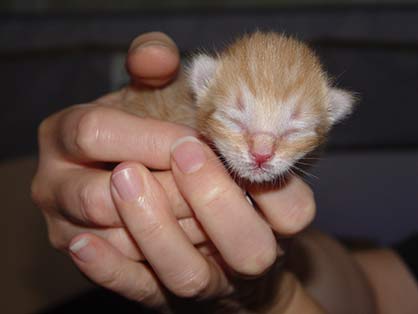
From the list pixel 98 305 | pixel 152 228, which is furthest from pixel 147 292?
pixel 98 305

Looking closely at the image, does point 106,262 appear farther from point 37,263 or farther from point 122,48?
point 122,48

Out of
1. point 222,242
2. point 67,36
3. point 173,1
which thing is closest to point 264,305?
point 222,242

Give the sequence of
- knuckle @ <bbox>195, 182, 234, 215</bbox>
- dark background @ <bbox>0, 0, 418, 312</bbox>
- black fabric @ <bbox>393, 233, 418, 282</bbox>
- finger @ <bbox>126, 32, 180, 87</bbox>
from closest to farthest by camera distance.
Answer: knuckle @ <bbox>195, 182, 234, 215</bbox> < finger @ <bbox>126, 32, 180, 87</bbox> < black fabric @ <bbox>393, 233, 418, 282</bbox> < dark background @ <bbox>0, 0, 418, 312</bbox>

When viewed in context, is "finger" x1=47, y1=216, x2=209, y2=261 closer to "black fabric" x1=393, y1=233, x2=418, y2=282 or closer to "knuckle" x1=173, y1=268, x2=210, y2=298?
"knuckle" x1=173, y1=268, x2=210, y2=298

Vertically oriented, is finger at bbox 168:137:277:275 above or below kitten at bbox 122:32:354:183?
below

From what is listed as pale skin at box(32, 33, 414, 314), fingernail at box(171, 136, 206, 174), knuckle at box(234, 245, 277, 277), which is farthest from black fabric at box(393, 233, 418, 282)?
fingernail at box(171, 136, 206, 174)

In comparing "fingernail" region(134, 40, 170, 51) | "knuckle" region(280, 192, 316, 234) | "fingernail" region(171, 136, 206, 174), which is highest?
"fingernail" region(134, 40, 170, 51)
